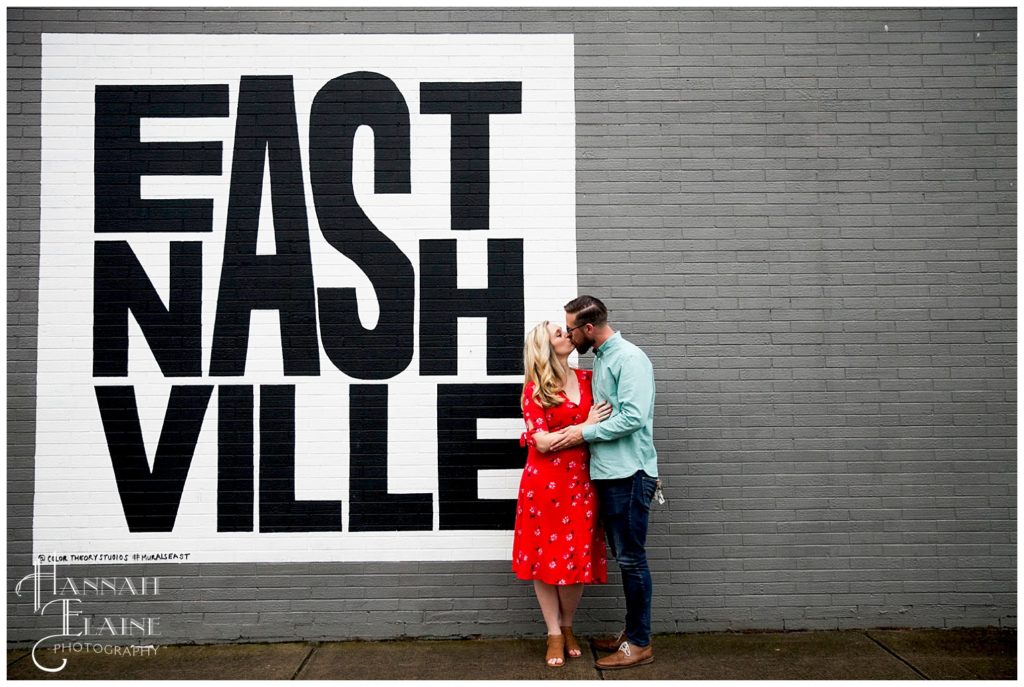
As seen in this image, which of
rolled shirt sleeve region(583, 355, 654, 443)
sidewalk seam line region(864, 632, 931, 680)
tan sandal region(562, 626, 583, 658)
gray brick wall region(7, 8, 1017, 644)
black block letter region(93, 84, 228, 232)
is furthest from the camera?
black block letter region(93, 84, 228, 232)

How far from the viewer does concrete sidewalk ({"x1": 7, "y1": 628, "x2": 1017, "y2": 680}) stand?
4.16 m

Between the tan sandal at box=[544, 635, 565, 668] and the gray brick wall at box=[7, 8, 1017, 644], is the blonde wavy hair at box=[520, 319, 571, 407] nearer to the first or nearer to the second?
the gray brick wall at box=[7, 8, 1017, 644]

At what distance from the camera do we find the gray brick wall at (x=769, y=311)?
15.8ft

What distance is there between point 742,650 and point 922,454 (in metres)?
1.78

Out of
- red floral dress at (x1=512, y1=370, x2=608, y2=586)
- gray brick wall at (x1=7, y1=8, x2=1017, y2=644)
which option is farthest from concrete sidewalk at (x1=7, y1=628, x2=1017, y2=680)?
red floral dress at (x1=512, y1=370, x2=608, y2=586)

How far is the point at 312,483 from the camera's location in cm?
484

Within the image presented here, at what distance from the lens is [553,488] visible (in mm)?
4191

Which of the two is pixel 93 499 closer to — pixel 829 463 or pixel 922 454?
pixel 829 463

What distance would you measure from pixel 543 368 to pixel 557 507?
0.79m

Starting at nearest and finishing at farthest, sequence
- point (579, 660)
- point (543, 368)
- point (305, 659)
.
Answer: point (543, 368), point (579, 660), point (305, 659)

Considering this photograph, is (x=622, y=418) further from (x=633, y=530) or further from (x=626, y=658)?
(x=626, y=658)

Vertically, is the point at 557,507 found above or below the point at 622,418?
below

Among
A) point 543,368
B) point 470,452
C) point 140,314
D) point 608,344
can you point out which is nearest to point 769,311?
point 608,344

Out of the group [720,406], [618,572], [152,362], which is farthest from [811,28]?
[152,362]
